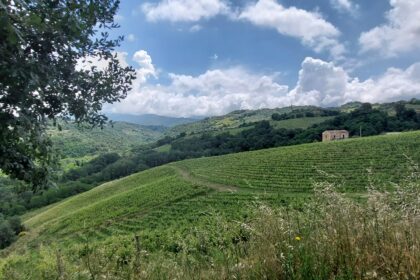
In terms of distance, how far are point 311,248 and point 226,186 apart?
54.6 metres

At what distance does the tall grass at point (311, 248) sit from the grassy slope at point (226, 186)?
1420 inches

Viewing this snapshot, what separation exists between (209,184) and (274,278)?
192 feet

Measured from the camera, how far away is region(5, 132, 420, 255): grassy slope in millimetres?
45469

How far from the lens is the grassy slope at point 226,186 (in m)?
45.5

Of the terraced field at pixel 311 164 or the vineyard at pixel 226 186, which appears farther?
the terraced field at pixel 311 164

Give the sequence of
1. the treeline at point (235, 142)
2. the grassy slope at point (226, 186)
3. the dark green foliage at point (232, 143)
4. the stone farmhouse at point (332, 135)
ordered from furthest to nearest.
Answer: the dark green foliage at point (232, 143)
the treeline at point (235, 142)
the stone farmhouse at point (332, 135)
the grassy slope at point (226, 186)

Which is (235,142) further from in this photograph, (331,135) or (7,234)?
(7,234)

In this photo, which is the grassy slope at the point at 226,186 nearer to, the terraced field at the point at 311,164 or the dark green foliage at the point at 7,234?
the terraced field at the point at 311,164

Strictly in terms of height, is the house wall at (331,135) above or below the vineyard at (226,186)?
above

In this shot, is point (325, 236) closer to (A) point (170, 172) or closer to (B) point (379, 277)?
(B) point (379, 277)

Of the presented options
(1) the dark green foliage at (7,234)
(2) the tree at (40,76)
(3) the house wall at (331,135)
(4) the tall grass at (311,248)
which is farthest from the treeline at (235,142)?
(4) the tall grass at (311,248)

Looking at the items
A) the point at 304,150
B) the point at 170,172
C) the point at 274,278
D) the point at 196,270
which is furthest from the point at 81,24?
the point at 170,172

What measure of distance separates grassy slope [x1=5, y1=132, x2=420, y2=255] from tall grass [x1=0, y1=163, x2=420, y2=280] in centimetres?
3607

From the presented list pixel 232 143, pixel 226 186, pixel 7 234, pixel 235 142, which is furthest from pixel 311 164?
pixel 232 143
